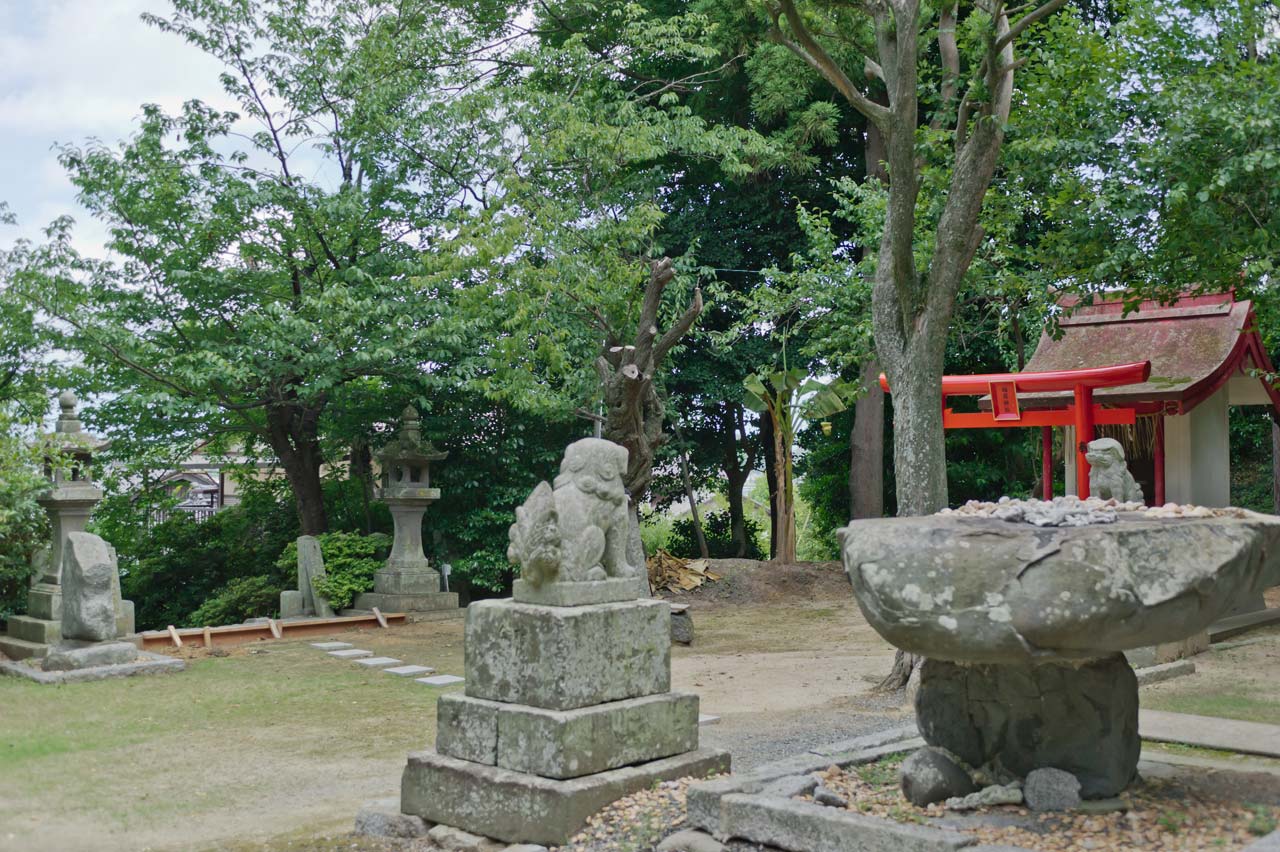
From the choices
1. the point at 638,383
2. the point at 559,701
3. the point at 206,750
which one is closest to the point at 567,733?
the point at 559,701

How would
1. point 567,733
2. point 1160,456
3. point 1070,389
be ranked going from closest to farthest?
1. point 567,733
2. point 1070,389
3. point 1160,456

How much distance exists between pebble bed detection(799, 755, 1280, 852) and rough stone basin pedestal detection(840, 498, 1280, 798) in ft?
0.62

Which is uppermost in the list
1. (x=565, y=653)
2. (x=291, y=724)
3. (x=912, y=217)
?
(x=912, y=217)

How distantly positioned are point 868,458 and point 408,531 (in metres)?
8.12

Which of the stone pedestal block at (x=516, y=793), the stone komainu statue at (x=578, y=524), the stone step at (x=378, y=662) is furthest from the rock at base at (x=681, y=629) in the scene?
the stone pedestal block at (x=516, y=793)

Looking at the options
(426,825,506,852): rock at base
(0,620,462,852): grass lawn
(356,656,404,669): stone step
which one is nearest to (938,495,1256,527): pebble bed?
(426,825,506,852): rock at base

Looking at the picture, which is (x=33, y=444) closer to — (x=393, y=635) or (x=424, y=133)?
(x=393, y=635)

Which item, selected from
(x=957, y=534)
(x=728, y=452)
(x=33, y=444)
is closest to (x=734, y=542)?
(x=728, y=452)

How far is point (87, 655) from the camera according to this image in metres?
11.7

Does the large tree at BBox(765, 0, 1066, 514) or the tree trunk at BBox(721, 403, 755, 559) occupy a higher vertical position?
the large tree at BBox(765, 0, 1066, 514)

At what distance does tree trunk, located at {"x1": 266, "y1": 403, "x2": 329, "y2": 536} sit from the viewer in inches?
666

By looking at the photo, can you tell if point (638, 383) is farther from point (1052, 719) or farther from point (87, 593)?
point (1052, 719)

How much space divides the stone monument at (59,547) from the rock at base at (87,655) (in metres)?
0.81

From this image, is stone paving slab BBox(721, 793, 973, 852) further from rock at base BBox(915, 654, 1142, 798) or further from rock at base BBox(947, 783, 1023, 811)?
rock at base BBox(915, 654, 1142, 798)
